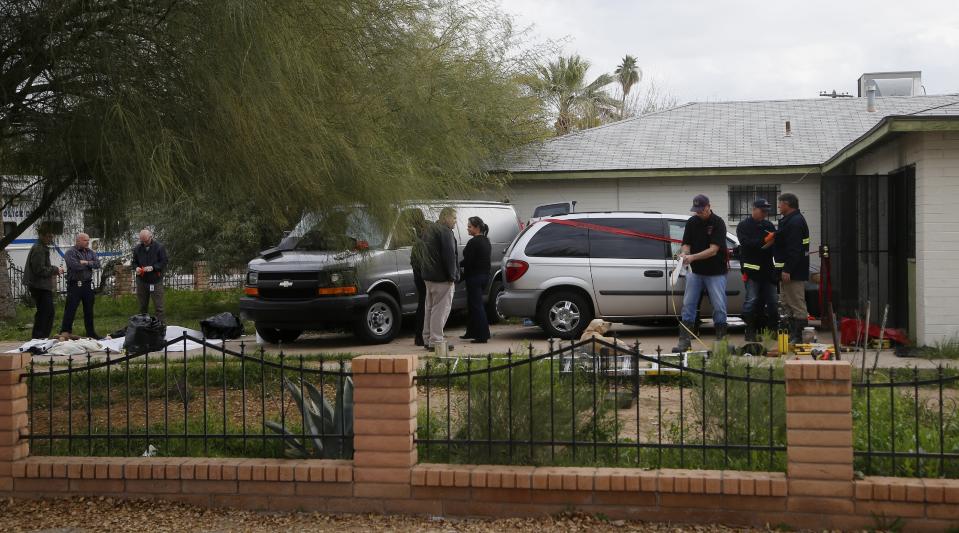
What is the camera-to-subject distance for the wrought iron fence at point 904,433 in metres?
5.74

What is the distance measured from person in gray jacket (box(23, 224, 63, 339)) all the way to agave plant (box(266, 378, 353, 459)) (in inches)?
378

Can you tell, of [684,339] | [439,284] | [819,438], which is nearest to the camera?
[819,438]

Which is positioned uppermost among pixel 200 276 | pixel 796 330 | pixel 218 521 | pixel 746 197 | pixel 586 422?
pixel 746 197

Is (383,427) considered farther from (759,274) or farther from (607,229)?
(607,229)

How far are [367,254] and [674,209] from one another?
11452 millimetres

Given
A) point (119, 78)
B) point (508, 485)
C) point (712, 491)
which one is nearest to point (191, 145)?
point (119, 78)

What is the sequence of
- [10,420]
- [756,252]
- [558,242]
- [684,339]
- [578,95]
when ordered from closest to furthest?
1. [10,420]
2. [684,339]
3. [756,252]
4. [558,242]
5. [578,95]

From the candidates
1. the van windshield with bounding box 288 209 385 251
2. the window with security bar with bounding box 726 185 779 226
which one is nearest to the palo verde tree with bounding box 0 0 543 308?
the van windshield with bounding box 288 209 385 251

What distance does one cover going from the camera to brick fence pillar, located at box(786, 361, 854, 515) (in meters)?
5.53

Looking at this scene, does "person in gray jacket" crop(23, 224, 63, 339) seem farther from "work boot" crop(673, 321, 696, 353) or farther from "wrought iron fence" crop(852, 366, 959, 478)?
"wrought iron fence" crop(852, 366, 959, 478)

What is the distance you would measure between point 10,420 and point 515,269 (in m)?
8.58

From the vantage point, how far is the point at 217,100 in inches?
263

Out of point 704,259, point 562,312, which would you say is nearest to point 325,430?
point 704,259

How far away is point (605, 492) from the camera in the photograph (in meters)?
5.79
